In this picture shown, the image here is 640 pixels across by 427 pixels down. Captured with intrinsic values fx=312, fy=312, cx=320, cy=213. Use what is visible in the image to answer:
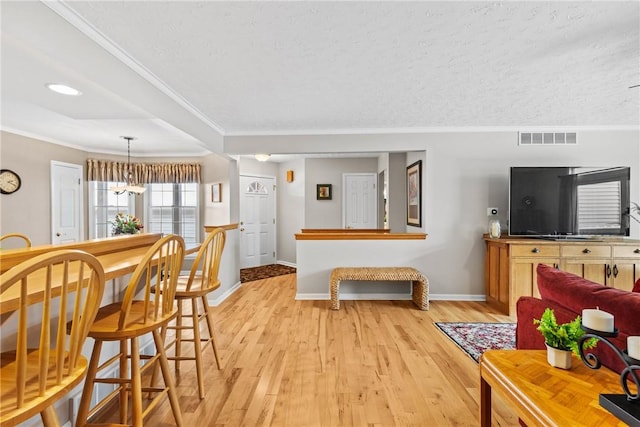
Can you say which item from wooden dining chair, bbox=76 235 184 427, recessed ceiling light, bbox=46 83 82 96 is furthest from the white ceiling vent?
recessed ceiling light, bbox=46 83 82 96

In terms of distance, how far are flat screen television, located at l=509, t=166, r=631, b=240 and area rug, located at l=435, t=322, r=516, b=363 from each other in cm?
126

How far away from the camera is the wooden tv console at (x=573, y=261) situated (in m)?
3.51

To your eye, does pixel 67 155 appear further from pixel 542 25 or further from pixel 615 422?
pixel 615 422

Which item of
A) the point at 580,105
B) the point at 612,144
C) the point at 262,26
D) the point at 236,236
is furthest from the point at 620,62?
the point at 236,236

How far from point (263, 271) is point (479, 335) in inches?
168

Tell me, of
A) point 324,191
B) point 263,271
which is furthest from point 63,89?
point 324,191

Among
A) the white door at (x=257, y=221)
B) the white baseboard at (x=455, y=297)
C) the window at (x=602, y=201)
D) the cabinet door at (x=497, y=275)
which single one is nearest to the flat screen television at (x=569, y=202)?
the window at (x=602, y=201)

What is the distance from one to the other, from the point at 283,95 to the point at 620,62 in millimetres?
2738

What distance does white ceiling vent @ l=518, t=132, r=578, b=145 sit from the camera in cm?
414

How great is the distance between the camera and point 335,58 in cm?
228

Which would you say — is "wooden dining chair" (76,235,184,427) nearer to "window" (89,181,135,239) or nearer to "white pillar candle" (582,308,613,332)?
"white pillar candle" (582,308,613,332)

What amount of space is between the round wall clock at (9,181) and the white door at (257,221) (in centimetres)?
336

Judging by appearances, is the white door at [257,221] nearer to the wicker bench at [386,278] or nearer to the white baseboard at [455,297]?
the wicker bench at [386,278]

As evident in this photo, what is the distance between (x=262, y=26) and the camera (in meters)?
1.89
